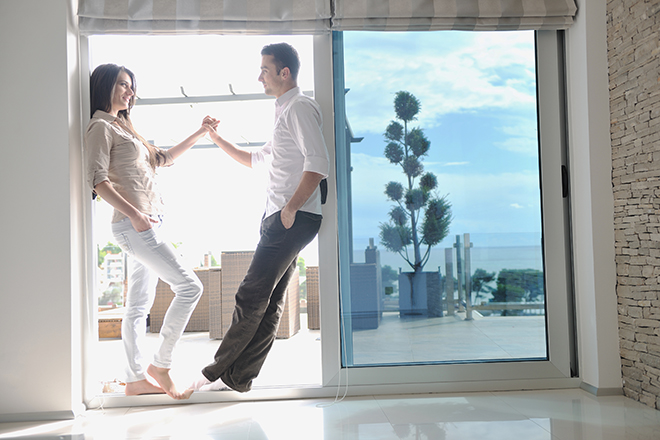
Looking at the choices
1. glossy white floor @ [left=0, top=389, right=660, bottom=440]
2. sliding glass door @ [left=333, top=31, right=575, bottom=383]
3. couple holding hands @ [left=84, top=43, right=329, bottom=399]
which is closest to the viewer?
glossy white floor @ [left=0, top=389, right=660, bottom=440]

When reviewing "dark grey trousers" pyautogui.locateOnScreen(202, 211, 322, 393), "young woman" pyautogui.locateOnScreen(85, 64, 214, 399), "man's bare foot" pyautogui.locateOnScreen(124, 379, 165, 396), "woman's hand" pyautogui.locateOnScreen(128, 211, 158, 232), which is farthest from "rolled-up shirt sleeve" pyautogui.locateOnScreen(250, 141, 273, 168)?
"man's bare foot" pyautogui.locateOnScreen(124, 379, 165, 396)

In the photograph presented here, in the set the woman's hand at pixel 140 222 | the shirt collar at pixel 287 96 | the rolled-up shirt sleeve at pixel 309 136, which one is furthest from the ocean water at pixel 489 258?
the woman's hand at pixel 140 222

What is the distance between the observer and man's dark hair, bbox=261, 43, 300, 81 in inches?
98.1

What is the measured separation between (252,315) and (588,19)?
236 cm

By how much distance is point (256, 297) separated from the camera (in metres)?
2.41

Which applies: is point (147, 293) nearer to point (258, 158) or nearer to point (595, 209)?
point (258, 158)

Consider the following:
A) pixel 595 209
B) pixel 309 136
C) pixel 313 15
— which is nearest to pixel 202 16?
pixel 313 15

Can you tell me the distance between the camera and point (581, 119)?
259cm

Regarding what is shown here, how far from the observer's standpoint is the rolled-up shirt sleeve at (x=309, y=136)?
231cm

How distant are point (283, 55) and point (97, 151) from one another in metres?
1.05

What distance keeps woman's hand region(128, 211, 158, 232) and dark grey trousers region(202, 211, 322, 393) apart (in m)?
0.56

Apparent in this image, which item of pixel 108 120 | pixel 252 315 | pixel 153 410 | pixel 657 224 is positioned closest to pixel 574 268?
pixel 657 224

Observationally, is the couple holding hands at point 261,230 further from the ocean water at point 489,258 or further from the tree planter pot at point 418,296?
the tree planter pot at point 418,296

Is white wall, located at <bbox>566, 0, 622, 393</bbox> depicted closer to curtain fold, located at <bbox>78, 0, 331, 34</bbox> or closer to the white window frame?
the white window frame
